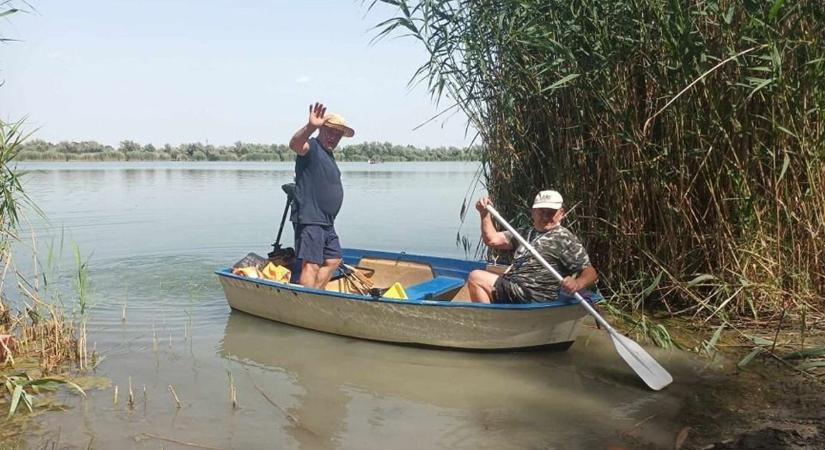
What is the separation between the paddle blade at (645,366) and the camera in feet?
14.5

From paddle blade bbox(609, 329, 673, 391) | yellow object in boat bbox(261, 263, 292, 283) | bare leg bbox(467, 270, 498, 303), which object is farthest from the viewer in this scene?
yellow object in boat bbox(261, 263, 292, 283)

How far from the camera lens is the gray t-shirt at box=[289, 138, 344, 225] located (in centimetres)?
588

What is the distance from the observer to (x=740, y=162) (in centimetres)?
533

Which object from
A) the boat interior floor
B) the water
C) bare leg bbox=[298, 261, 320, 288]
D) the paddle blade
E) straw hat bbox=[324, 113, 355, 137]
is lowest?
the water

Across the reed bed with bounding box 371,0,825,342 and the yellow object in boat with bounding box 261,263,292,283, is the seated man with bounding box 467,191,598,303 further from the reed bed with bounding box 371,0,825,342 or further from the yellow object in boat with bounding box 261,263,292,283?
the yellow object in boat with bounding box 261,263,292,283

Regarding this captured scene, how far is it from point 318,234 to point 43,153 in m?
51.2

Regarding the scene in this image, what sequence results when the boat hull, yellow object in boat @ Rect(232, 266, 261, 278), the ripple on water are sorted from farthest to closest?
yellow object in boat @ Rect(232, 266, 261, 278)
the ripple on water
the boat hull

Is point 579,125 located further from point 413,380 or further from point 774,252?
point 413,380

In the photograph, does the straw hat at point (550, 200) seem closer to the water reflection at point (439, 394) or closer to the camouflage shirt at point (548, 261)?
the camouflage shirt at point (548, 261)

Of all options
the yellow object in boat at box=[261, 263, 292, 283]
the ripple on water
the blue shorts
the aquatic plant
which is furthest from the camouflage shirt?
the aquatic plant

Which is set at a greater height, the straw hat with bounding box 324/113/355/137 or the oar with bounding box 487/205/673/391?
the straw hat with bounding box 324/113/355/137

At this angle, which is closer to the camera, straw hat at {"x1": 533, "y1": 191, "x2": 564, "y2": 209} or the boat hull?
straw hat at {"x1": 533, "y1": 191, "x2": 564, "y2": 209}

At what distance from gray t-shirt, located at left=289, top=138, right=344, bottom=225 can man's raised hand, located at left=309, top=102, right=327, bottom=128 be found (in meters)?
0.43

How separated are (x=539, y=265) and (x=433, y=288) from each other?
4.22ft
